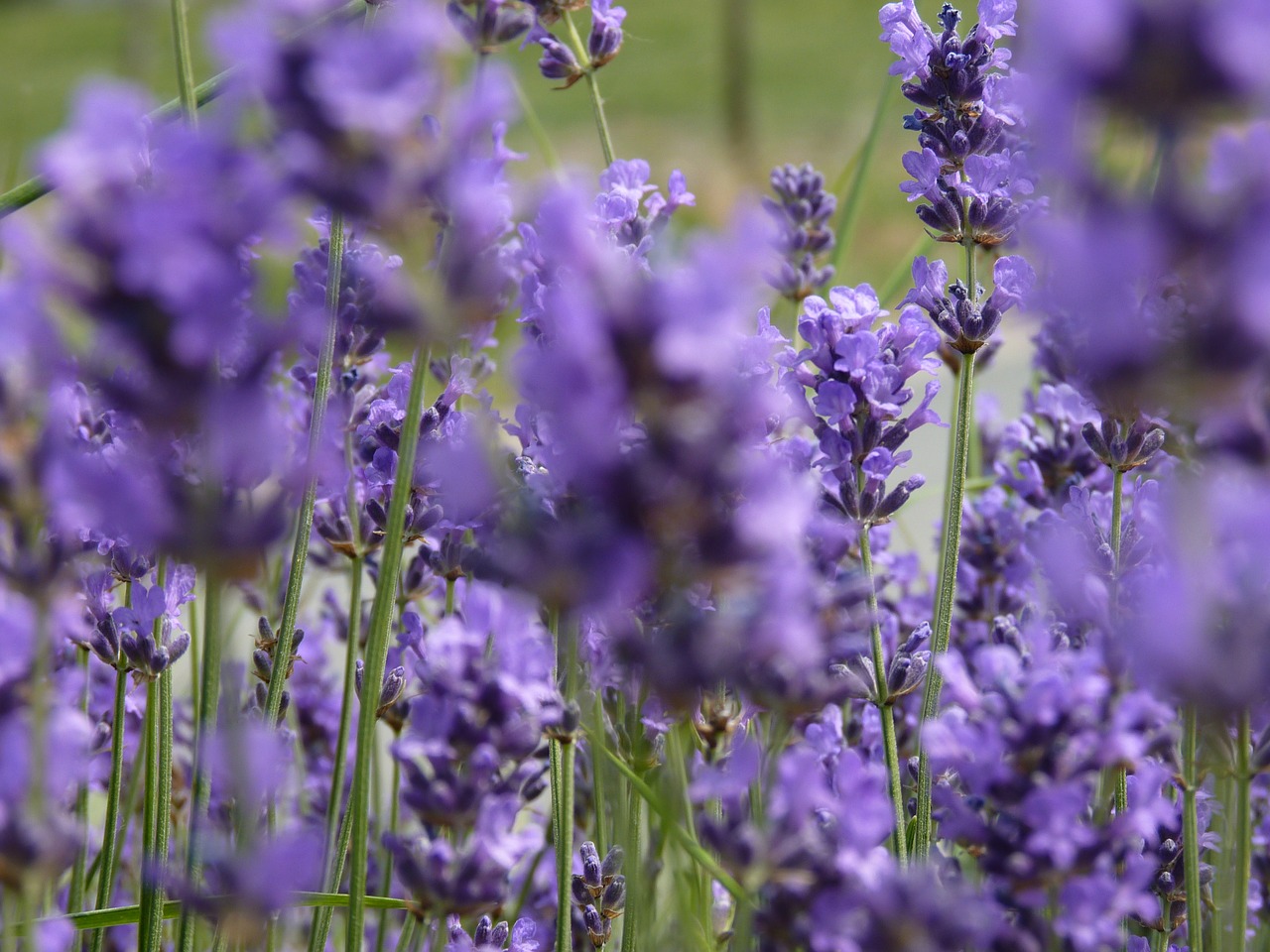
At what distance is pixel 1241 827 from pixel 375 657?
468mm

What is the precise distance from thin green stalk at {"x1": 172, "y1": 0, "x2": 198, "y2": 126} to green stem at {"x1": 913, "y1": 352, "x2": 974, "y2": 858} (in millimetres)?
642

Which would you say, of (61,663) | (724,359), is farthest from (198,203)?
(61,663)

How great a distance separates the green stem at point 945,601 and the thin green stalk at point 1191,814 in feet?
0.60

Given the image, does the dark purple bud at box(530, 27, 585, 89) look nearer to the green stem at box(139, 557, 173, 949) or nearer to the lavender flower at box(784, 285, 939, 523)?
the lavender flower at box(784, 285, 939, 523)

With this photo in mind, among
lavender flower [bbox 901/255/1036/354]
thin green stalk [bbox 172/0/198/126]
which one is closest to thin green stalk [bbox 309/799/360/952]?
thin green stalk [bbox 172/0/198/126]

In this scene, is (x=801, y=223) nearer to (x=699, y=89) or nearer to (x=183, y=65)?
(x=183, y=65)

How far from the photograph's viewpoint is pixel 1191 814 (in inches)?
30.6

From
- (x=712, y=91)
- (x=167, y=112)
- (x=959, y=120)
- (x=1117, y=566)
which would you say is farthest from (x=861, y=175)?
(x=712, y=91)

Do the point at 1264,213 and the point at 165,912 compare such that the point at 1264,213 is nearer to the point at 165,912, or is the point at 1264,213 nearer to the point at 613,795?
the point at 613,795

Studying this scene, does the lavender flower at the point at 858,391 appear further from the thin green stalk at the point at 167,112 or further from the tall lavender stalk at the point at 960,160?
the thin green stalk at the point at 167,112

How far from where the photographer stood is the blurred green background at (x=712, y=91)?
9195 millimetres

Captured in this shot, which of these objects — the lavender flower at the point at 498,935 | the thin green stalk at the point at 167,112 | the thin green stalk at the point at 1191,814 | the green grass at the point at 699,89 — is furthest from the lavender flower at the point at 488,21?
the green grass at the point at 699,89

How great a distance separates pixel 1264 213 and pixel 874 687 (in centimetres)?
63

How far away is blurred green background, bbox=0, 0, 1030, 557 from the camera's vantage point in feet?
30.2
